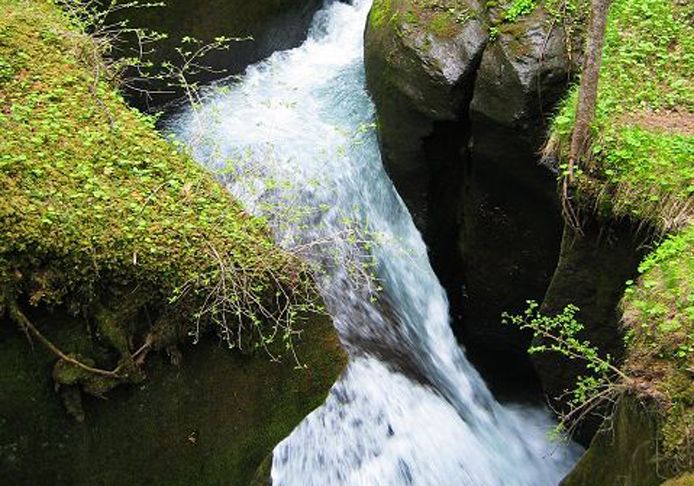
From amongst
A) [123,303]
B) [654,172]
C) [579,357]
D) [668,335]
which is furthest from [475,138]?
[123,303]

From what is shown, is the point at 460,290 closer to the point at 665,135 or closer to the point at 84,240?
the point at 665,135

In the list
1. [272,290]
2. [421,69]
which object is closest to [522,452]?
[421,69]

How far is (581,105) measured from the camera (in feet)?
19.5

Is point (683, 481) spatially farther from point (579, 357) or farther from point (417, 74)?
point (417, 74)

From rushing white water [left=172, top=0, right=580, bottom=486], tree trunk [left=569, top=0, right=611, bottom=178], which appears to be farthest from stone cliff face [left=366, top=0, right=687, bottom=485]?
tree trunk [left=569, top=0, right=611, bottom=178]

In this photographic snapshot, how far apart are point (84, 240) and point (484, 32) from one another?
5530 millimetres

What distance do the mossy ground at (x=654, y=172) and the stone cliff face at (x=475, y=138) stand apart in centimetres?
57

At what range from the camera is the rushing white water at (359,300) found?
576cm

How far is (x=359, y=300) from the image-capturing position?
705cm

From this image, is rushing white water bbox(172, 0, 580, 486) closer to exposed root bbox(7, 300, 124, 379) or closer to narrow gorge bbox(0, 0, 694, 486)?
narrow gorge bbox(0, 0, 694, 486)

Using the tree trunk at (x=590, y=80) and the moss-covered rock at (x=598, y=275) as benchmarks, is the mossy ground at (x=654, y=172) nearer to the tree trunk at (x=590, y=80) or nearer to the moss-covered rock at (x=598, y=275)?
the tree trunk at (x=590, y=80)

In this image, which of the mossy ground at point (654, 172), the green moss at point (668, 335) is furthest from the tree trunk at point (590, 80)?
the green moss at point (668, 335)

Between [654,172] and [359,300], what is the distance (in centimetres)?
302

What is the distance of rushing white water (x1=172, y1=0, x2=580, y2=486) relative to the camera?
5.76 m
